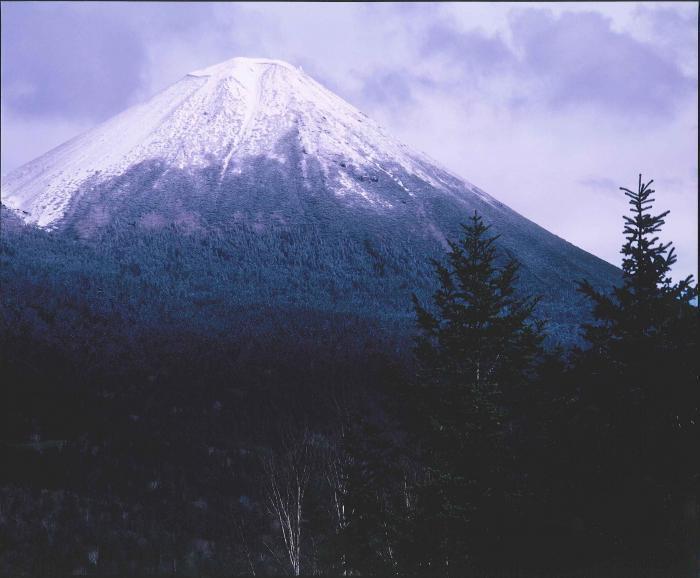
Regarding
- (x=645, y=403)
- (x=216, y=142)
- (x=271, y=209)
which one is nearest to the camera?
(x=645, y=403)

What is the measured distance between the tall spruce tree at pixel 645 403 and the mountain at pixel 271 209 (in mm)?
83313

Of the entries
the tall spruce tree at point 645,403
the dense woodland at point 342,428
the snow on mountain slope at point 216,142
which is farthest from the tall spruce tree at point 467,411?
the snow on mountain slope at point 216,142

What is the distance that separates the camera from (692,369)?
15.9 meters

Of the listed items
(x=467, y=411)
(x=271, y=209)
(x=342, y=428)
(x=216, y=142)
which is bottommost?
(x=342, y=428)

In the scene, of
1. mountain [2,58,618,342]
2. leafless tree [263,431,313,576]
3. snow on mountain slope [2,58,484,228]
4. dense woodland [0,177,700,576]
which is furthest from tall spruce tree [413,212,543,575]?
snow on mountain slope [2,58,484,228]

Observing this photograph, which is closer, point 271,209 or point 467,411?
point 467,411

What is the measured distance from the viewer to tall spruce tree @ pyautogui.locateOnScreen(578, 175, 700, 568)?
605 inches

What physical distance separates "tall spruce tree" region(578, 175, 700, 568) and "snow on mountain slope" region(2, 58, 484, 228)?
13028 centimetres

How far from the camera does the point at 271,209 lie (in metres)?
143

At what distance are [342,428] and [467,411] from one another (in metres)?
16.7

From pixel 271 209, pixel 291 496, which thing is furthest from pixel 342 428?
pixel 271 209

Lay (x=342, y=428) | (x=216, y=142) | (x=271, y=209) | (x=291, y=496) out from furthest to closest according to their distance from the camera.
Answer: (x=216, y=142) → (x=271, y=209) → (x=291, y=496) → (x=342, y=428)

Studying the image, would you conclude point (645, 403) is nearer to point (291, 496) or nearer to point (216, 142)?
point (291, 496)

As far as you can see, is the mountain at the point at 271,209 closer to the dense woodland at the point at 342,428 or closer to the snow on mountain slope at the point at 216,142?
the snow on mountain slope at the point at 216,142
